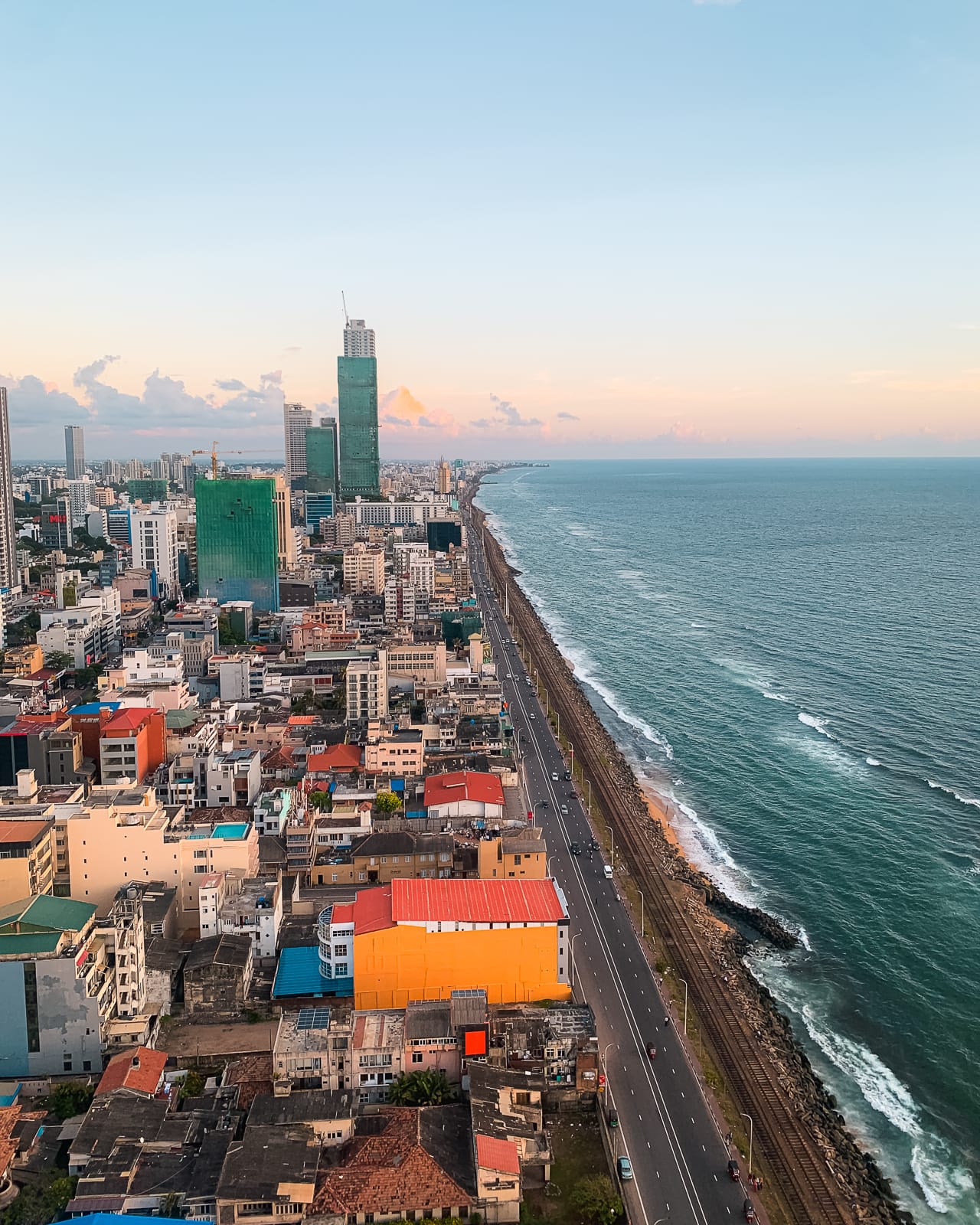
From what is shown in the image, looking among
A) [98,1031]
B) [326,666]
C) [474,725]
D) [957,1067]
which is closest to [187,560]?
[326,666]

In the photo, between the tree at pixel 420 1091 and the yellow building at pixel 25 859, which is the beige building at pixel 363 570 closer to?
the yellow building at pixel 25 859

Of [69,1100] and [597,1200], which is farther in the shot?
[69,1100]

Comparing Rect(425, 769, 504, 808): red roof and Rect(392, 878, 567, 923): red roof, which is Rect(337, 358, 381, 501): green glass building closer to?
Rect(425, 769, 504, 808): red roof

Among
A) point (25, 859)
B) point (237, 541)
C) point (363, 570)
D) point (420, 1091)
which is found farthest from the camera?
point (363, 570)

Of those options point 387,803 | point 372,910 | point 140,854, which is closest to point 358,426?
point 387,803

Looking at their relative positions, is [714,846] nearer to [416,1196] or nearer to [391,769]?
[391,769]

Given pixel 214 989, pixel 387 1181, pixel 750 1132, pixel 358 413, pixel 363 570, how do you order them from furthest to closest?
pixel 358 413, pixel 363 570, pixel 214 989, pixel 750 1132, pixel 387 1181

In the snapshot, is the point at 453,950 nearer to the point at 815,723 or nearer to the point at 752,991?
the point at 752,991
